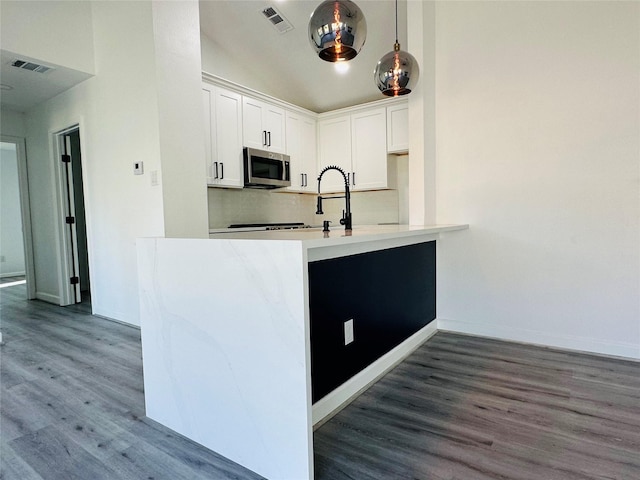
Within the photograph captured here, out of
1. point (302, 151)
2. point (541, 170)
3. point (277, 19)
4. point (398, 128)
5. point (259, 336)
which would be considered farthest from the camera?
point (302, 151)

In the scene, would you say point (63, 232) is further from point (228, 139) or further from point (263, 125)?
point (263, 125)

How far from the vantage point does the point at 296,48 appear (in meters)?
4.27

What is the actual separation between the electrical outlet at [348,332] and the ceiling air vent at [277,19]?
10.9ft

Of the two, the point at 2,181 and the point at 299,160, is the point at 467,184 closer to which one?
the point at 299,160

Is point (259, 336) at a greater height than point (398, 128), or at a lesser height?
lesser

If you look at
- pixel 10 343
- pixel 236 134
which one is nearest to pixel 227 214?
pixel 236 134

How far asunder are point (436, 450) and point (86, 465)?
1477 millimetres

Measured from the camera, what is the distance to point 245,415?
1.47 m

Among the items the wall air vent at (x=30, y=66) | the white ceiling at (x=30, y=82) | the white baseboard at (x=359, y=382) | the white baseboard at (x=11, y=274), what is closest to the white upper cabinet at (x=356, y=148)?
the white baseboard at (x=359, y=382)

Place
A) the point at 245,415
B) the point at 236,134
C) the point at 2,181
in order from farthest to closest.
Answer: the point at 2,181, the point at 236,134, the point at 245,415

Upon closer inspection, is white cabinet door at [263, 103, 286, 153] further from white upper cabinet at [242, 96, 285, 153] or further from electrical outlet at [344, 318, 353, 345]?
electrical outlet at [344, 318, 353, 345]

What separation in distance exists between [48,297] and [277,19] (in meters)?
4.37

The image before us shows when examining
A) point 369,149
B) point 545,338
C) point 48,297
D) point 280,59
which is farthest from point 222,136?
point 545,338

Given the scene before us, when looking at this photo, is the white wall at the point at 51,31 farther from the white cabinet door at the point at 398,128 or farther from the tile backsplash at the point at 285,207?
the white cabinet door at the point at 398,128
